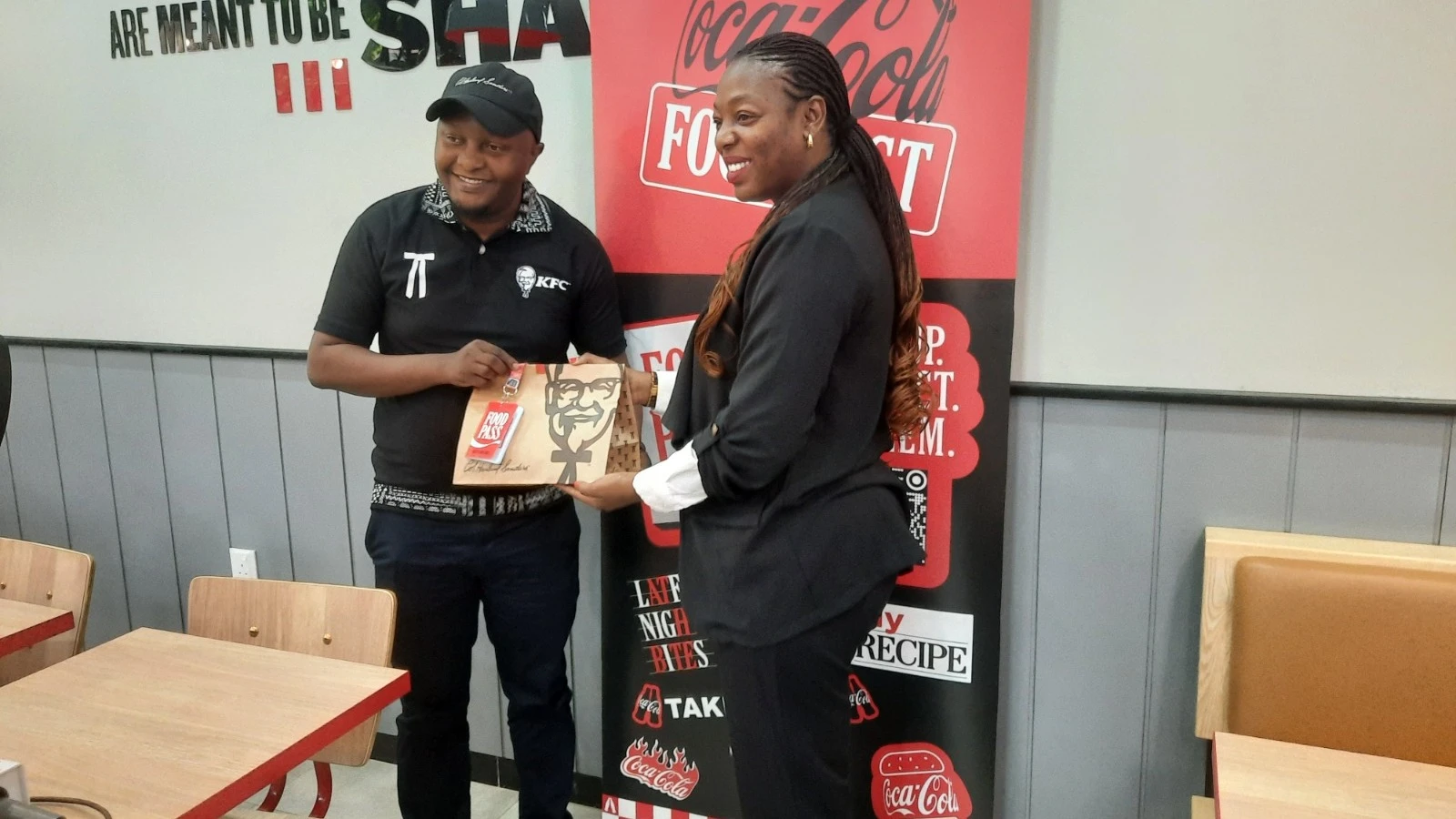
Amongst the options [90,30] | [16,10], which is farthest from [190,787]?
[16,10]

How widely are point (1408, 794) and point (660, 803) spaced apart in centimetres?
149

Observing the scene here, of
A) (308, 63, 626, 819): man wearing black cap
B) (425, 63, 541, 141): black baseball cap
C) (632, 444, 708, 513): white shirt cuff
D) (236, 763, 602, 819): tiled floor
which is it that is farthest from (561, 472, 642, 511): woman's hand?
(236, 763, 602, 819): tiled floor

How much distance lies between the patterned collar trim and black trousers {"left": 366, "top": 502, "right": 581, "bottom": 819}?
58 cm

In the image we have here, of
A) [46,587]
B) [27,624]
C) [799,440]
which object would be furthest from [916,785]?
[46,587]

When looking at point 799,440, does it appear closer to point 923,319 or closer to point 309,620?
point 923,319

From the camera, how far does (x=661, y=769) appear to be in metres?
2.14

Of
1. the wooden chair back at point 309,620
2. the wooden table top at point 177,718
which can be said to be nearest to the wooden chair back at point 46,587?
the wooden chair back at point 309,620

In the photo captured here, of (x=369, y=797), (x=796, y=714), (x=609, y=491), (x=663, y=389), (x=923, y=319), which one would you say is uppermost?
(x=923, y=319)

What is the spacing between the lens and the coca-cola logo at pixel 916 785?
75.7 inches

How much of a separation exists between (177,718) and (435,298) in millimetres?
841

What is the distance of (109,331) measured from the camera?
2752mm

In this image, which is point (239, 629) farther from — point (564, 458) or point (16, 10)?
point (16, 10)

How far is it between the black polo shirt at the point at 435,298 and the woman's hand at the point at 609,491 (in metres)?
0.34

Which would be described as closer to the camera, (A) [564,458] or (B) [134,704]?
(B) [134,704]
